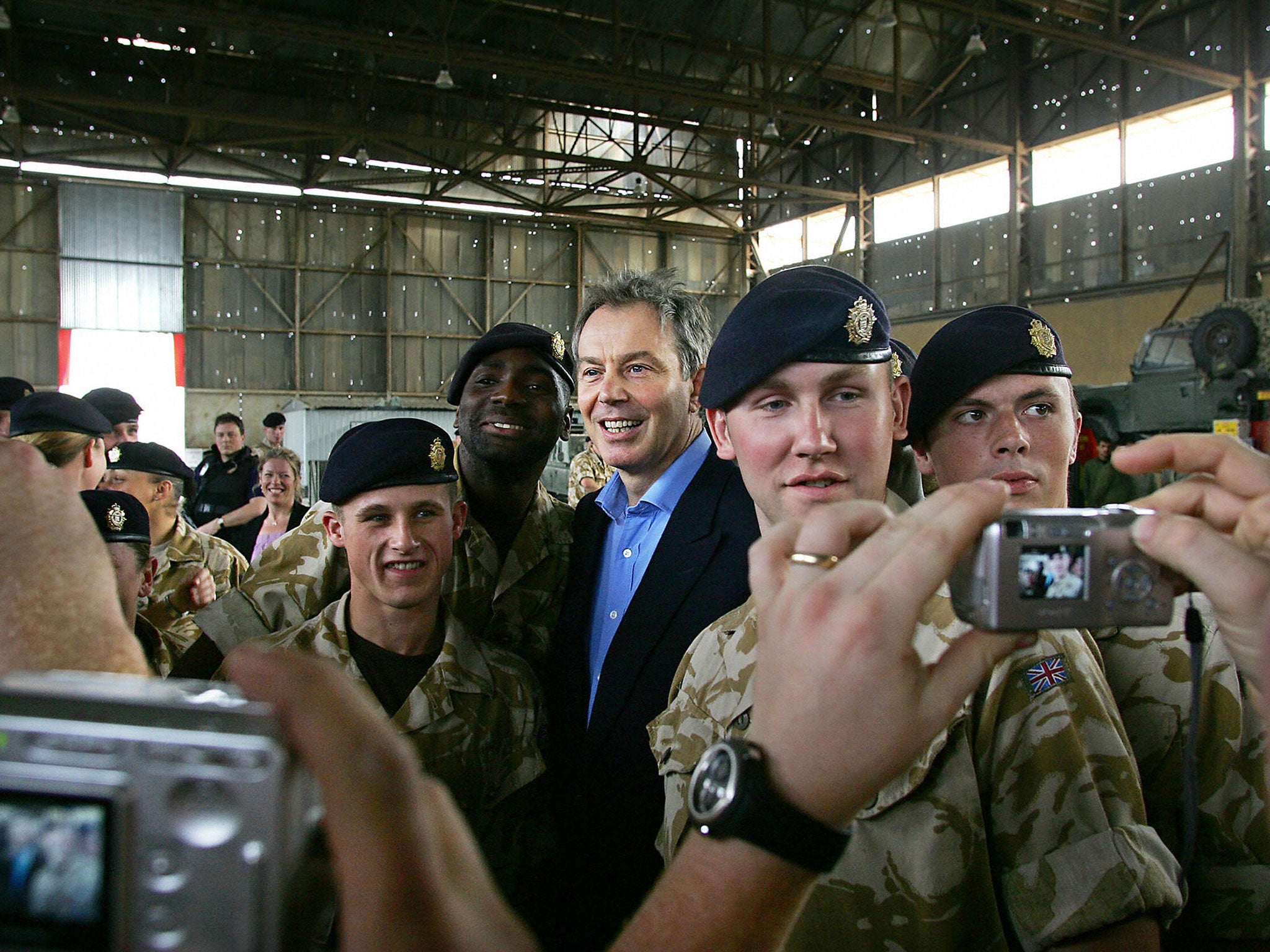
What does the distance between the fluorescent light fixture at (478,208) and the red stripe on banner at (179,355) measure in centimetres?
524

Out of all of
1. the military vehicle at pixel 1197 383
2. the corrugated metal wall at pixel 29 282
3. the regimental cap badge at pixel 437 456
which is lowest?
the regimental cap badge at pixel 437 456

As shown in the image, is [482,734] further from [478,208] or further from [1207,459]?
[478,208]

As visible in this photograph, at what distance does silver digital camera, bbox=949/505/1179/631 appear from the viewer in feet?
2.88

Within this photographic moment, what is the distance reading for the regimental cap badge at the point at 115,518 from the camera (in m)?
2.83

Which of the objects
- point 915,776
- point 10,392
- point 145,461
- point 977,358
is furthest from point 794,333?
point 10,392

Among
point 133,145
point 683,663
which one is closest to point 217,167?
point 133,145

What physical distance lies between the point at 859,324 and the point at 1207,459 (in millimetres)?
707

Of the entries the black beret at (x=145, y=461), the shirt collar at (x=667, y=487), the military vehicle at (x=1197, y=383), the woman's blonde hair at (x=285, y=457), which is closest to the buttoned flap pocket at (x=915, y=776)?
the shirt collar at (x=667, y=487)

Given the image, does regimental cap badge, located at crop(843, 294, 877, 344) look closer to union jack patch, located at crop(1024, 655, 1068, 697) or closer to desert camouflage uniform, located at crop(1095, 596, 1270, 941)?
union jack patch, located at crop(1024, 655, 1068, 697)

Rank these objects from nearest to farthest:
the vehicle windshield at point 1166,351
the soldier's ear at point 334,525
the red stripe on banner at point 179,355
A: the soldier's ear at point 334,525, the vehicle windshield at point 1166,351, the red stripe on banner at point 179,355

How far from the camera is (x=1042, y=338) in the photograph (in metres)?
1.97

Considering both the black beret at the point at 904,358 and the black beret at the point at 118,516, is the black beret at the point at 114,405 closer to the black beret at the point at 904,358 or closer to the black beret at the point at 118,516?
the black beret at the point at 118,516

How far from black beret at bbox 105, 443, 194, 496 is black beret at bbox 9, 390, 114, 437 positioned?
2.32ft

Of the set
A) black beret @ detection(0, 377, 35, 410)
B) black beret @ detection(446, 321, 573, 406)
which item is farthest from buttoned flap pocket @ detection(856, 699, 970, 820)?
black beret @ detection(0, 377, 35, 410)
